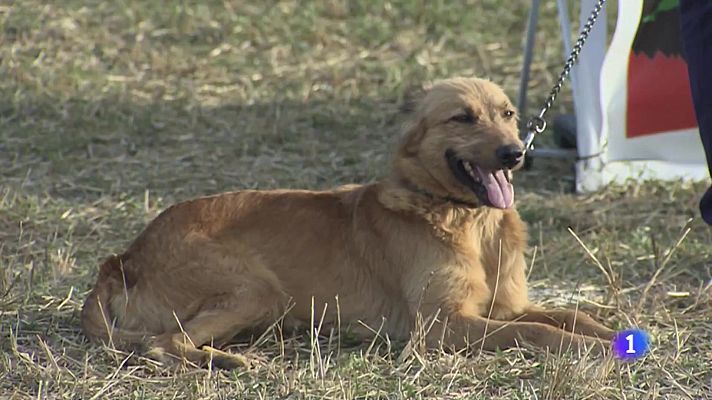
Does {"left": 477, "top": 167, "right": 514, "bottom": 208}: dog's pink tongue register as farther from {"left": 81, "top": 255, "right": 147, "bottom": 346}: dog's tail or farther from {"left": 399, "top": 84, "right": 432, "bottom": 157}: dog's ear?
{"left": 81, "top": 255, "right": 147, "bottom": 346}: dog's tail

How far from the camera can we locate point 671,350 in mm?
5258

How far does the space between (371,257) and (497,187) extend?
62 cm

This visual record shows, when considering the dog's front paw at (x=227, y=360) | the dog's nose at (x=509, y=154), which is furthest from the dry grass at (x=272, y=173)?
the dog's nose at (x=509, y=154)

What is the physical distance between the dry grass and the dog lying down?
165mm

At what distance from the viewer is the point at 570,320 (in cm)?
549

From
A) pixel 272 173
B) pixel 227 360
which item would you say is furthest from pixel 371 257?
pixel 272 173

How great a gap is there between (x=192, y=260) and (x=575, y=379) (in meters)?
1.71

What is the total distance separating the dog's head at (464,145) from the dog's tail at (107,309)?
1252 mm

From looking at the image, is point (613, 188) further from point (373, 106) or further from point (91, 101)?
point (91, 101)

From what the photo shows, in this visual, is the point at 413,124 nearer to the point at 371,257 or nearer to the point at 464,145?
the point at 464,145

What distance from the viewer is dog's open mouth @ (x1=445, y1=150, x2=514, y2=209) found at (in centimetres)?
532

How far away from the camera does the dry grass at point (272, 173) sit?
4895 millimetres

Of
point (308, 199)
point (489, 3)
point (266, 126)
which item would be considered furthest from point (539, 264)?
point (489, 3)

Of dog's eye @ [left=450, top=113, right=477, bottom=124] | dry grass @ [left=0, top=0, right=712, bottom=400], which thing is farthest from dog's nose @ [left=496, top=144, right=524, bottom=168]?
dry grass @ [left=0, top=0, right=712, bottom=400]
